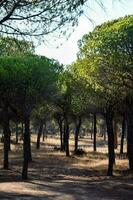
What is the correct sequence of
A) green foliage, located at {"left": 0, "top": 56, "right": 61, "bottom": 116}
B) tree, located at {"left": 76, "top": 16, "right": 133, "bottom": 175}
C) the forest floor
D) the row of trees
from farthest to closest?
green foliage, located at {"left": 0, "top": 56, "right": 61, "bottom": 116}, the row of trees, tree, located at {"left": 76, "top": 16, "right": 133, "bottom": 175}, the forest floor

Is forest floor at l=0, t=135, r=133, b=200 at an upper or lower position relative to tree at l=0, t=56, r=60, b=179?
lower

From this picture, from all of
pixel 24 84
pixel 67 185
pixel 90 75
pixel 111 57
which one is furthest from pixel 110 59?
pixel 67 185

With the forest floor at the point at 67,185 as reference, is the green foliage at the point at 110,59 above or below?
above

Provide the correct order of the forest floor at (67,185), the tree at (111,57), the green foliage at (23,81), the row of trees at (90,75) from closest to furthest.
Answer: the forest floor at (67,185) → the tree at (111,57) → the row of trees at (90,75) → the green foliage at (23,81)

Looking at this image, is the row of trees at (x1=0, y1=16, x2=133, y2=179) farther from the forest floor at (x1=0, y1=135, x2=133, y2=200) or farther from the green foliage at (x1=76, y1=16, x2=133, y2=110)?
the forest floor at (x1=0, y1=135, x2=133, y2=200)

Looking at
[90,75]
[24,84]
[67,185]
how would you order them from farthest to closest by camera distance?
[90,75] < [24,84] < [67,185]

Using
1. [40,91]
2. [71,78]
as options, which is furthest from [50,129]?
[40,91]

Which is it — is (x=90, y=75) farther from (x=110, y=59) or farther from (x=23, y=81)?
(x=23, y=81)

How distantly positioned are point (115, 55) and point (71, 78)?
15.6 metres

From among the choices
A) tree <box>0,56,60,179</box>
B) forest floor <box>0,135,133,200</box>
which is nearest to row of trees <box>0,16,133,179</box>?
tree <box>0,56,60,179</box>

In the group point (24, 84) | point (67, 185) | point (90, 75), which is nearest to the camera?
point (67, 185)

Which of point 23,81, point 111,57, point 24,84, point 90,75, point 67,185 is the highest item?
point 111,57

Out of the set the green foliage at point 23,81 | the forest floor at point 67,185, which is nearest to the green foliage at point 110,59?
the green foliage at point 23,81

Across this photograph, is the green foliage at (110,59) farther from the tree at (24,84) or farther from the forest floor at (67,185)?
the forest floor at (67,185)
